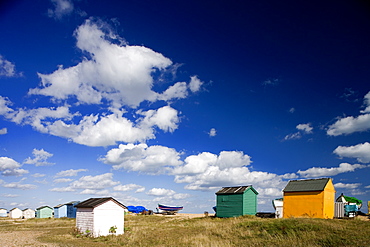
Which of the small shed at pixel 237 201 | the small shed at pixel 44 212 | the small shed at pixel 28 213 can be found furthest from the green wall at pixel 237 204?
the small shed at pixel 28 213

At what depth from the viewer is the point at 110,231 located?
2747 cm

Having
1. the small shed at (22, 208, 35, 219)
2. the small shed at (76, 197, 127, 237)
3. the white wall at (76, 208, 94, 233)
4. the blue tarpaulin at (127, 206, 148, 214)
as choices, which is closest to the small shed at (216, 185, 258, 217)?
the small shed at (76, 197, 127, 237)

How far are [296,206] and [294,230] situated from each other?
11359mm

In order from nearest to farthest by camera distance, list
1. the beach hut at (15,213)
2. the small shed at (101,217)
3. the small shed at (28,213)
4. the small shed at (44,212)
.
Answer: the small shed at (101,217)
the small shed at (44,212)
the small shed at (28,213)
the beach hut at (15,213)

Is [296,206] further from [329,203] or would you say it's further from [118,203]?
[118,203]

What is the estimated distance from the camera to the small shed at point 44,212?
2766 inches

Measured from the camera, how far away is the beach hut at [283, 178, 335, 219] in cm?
3105

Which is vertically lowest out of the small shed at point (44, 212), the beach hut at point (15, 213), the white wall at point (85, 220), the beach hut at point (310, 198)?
the beach hut at point (15, 213)

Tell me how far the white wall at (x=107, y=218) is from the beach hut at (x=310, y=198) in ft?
61.9

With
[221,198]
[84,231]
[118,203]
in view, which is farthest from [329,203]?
[84,231]

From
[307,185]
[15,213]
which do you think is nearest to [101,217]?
[307,185]

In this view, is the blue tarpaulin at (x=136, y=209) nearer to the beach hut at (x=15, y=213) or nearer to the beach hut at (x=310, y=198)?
the beach hut at (x=15, y=213)

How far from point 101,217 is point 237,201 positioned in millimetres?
18573

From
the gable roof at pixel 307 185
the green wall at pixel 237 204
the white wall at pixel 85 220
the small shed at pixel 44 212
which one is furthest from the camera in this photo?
the small shed at pixel 44 212
